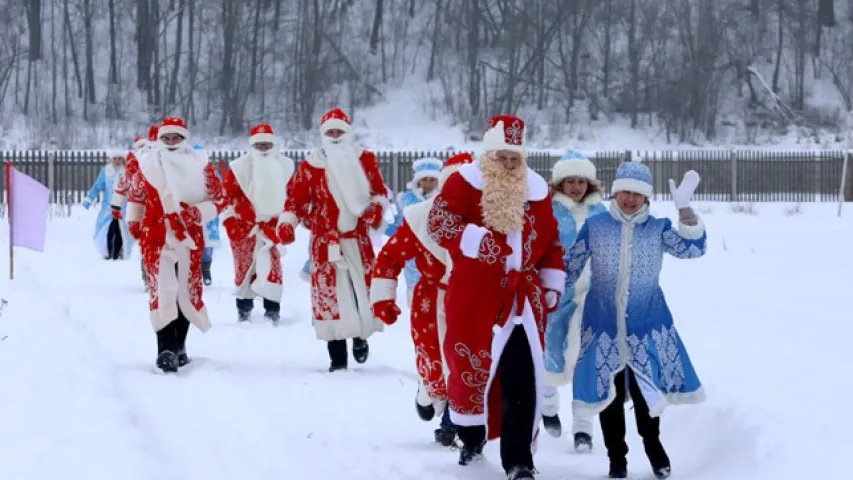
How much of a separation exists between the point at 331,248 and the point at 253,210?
3.38 m

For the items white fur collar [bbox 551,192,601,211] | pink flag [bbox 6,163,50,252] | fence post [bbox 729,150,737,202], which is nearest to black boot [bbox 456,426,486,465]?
white fur collar [bbox 551,192,601,211]

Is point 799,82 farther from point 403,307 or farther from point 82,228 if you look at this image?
point 403,307

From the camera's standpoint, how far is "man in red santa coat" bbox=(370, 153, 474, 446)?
6.86m

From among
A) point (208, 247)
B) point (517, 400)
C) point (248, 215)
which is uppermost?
point (248, 215)

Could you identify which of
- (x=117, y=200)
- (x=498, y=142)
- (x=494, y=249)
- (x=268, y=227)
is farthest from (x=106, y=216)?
(x=494, y=249)

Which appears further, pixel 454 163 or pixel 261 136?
pixel 261 136

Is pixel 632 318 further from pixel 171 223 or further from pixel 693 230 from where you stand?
pixel 171 223

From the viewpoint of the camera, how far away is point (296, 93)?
46844 millimetres

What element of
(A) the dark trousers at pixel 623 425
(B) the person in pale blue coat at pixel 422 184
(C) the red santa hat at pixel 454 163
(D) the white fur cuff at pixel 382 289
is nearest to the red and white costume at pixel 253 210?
(B) the person in pale blue coat at pixel 422 184

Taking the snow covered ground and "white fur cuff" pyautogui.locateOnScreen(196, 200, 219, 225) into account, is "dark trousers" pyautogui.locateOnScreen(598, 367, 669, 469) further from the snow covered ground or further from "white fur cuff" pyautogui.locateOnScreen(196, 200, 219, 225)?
"white fur cuff" pyautogui.locateOnScreen(196, 200, 219, 225)

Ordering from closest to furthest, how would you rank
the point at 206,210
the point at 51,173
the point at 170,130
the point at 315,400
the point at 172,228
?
1. the point at 315,400
2. the point at 172,228
3. the point at 206,210
4. the point at 170,130
5. the point at 51,173

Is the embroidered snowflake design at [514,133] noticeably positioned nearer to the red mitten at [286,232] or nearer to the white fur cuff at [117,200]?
the red mitten at [286,232]

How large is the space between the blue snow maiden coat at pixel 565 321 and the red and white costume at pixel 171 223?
9.85 feet

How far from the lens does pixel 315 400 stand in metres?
8.77
